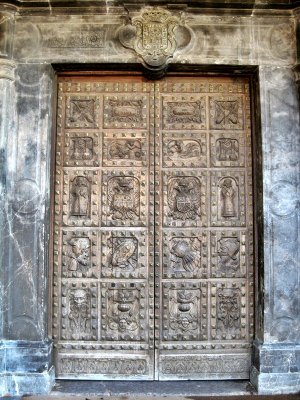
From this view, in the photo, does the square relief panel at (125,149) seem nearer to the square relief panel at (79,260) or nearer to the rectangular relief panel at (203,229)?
the rectangular relief panel at (203,229)

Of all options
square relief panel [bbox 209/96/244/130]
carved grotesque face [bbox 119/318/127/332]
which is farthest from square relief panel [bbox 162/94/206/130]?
carved grotesque face [bbox 119/318/127/332]

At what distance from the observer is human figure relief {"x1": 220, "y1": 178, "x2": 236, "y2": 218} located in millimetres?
4766

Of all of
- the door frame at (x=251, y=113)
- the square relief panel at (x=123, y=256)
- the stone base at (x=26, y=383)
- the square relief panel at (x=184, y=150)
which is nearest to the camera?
the stone base at (x=26, y=383)

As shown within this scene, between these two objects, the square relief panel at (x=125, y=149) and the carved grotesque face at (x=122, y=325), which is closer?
the carved grotesque face at (x=122, y=325)

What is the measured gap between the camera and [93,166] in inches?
188

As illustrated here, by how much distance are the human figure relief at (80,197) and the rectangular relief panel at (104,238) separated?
10 mm

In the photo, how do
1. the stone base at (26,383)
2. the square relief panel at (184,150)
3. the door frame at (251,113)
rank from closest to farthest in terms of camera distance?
the stone base at (26,383) → the door frame at (251,113) → the square relief panel at (184,150)

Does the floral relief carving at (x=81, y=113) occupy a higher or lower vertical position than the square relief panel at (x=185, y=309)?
higher

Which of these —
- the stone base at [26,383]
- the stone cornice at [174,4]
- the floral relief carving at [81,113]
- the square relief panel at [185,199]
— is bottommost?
the stone base at [26,383]

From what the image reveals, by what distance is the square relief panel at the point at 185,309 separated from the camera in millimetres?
4691

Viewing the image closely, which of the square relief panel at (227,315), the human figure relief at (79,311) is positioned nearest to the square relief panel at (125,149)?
the human figure relief at (79,311)

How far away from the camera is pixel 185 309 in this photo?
15.4 ft

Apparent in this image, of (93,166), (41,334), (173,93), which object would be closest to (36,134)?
(93,166)

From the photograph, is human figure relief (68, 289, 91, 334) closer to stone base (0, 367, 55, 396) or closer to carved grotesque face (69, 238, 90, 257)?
carved grotesque face (69, 238, 90, 257)
